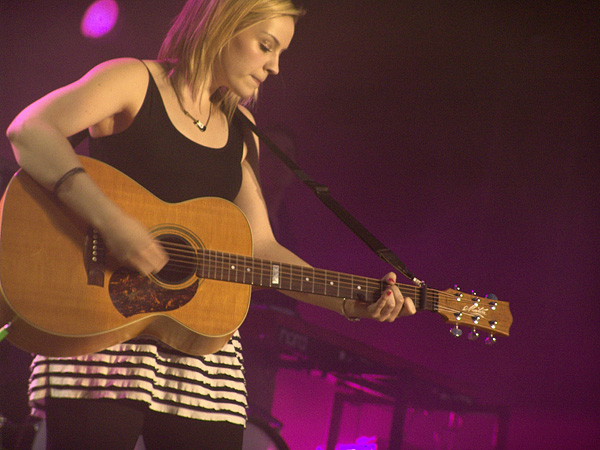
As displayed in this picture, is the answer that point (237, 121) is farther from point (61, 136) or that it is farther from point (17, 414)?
point (17, 414)

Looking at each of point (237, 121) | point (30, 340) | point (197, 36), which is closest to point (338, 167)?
point (237, 121)

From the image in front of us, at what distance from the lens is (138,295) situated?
4.53ft

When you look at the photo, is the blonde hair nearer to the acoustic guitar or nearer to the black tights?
the acoustic guitar

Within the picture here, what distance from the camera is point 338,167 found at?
3.92 metres

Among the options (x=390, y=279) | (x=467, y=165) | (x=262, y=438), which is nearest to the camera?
(x=390, y=279)

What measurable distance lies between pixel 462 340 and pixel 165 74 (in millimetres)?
2911

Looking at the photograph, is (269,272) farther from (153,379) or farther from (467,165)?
(467,165)

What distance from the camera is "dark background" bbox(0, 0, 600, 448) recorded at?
3543 millimetres

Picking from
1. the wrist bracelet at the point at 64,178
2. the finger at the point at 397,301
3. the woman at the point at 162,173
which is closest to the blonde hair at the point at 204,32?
the woman at the point at 162,173

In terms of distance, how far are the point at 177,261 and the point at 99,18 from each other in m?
1.96

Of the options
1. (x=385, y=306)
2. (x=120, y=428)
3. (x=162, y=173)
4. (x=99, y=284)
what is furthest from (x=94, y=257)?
(x=385, y=306)

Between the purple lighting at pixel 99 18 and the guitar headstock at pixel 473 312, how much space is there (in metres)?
2.20

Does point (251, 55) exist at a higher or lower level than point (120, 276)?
higher

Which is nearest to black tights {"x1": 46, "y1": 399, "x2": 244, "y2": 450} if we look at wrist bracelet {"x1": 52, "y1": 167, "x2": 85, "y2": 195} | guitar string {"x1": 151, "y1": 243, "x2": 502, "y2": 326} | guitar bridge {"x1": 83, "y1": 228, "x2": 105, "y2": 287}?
guitar bridge {"x1": 83, "y1": 228, "x2": 105, "y2": 287}
